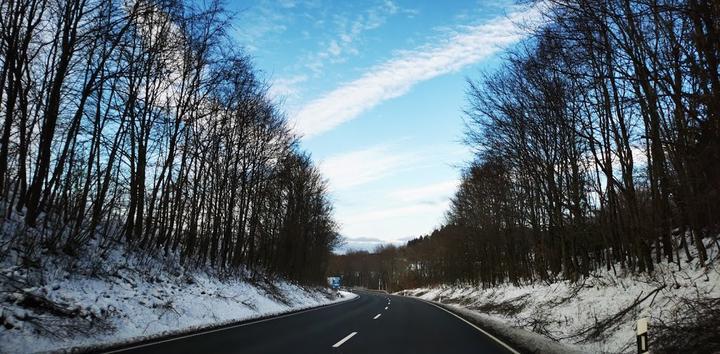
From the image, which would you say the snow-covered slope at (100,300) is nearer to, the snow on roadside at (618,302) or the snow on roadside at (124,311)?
the snow on roadside at (124,311)

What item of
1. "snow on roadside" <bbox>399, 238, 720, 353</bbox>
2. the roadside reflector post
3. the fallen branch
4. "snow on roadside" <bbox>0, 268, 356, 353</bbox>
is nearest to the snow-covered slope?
"snow on roadside" <bbox>0, 268, 356, 353</bbox>

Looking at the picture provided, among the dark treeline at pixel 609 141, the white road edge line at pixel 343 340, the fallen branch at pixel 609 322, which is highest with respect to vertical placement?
the dark treeline at pixel 609 141

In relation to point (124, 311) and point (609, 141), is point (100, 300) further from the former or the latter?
point (609, 141)

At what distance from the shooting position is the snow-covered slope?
26.7ft

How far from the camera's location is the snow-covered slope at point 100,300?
8.12m

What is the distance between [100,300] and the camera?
10.8 meters

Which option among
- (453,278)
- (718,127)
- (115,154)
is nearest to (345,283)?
(453,278)

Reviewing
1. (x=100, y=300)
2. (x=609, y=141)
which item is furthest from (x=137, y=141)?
(x=609, y=141)

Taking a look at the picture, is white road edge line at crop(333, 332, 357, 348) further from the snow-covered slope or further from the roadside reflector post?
the roadside reflector post

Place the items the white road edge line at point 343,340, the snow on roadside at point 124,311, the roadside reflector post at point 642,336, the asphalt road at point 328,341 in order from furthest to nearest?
the white road edge line at point 343,340 → the asphalt road at point 328,341 → the snow on roadside at point 124,311 → the roadside reflector post at point 642,336

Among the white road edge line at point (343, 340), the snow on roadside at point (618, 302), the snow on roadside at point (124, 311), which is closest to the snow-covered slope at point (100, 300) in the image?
the snow on roadside at point (124, 311)

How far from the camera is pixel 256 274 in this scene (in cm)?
3017

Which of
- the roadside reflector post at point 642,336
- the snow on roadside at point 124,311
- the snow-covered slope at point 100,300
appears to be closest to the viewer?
the roadside reflector post at point 642,336

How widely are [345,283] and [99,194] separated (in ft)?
480
